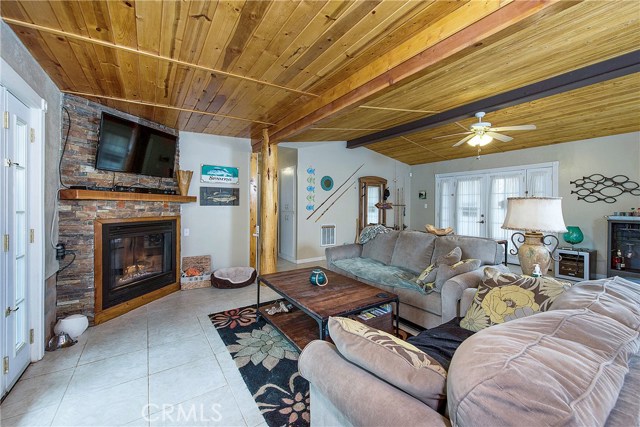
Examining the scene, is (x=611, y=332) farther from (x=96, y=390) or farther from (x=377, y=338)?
(x=96, y=390)

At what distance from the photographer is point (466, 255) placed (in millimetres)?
3088

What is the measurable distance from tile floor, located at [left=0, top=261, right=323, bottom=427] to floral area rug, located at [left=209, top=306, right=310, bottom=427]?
75 millimetres

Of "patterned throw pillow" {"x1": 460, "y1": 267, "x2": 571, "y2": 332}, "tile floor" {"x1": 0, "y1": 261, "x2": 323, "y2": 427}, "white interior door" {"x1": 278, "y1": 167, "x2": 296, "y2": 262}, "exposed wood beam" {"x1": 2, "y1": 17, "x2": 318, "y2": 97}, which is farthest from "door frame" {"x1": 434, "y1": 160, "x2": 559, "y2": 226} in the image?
"tile floor" {"x1": 0, "y1": 261, "x2": 323, "y2": 427}

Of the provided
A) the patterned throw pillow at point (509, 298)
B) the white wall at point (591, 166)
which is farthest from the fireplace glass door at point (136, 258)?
the white wall at point (591, 166)

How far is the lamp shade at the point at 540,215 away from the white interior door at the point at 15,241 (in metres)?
3.65

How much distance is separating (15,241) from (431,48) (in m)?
3.28

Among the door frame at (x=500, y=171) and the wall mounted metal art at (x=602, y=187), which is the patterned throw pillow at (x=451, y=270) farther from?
the door frame at (x=500, y=171)

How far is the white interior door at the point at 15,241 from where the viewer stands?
182 cm

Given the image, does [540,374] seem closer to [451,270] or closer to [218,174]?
[451,270]

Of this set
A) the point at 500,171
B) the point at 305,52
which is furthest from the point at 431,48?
the point at 500,171

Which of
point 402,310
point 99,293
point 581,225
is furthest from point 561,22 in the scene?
point 99,293

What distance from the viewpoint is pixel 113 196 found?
9.81ft

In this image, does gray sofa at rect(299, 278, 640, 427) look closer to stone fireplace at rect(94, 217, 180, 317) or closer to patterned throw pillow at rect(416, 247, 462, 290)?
patterned throw pillow at rect(416, 247, 462, 290)

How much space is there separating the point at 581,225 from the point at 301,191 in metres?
5.52
